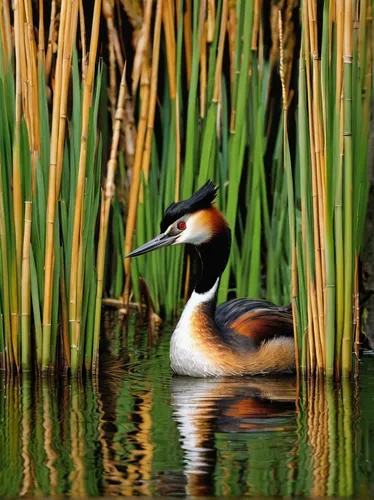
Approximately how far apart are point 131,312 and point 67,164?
264 centimetres

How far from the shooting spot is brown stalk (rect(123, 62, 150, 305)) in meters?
7.27

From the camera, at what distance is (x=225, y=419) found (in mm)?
4711

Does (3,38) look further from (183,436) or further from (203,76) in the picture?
(203,76)

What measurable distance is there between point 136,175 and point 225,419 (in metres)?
3.00

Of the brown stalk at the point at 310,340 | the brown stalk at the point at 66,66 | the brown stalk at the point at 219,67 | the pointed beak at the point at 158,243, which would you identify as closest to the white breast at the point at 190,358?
the pointed beak at the point at 158,243

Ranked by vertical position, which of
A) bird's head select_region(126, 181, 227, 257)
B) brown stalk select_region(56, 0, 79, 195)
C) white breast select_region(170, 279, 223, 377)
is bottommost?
white breast select_region(170, 279, 223, 377)

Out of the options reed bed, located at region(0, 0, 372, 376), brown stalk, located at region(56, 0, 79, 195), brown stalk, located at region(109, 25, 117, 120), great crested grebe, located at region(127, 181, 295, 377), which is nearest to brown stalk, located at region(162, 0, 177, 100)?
brown stalk, located at region(109, 25, 117, 120)

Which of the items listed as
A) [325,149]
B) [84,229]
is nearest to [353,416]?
[325,149]

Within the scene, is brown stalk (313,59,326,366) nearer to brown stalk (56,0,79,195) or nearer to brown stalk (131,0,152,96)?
brown stalk (56,0,79,195)

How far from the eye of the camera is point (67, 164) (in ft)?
17.4

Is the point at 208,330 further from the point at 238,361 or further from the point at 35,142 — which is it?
the point at 35,142

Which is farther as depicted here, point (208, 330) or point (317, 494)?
point (208, 330)

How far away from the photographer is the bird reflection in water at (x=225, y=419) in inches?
153

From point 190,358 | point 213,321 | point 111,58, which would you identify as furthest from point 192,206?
point 111,58
